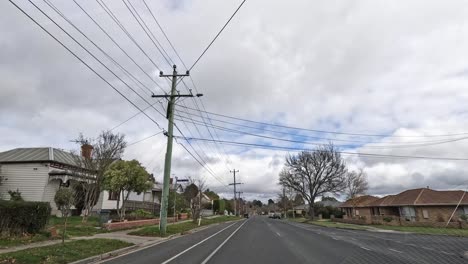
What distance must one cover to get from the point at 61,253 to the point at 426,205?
4401 cm

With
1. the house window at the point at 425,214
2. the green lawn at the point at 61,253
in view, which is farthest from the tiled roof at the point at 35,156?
the house window at the point at 425,214

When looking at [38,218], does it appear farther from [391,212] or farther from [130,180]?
[391,212]

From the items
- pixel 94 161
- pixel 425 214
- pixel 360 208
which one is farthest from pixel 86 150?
pixel 360 208

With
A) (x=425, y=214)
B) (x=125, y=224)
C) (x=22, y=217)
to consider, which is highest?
(x=425, y=214)

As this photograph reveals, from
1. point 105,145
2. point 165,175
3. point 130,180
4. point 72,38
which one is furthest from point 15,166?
point 72,38

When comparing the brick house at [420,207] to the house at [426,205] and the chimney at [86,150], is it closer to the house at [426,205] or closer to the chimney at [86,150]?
the house at [426,205]

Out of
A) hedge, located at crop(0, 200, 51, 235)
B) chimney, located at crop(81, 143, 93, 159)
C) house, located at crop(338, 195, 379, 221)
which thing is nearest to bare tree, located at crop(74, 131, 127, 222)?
chimney, located at crop(81, 143, 93, 159)

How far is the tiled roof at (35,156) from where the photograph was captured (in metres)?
31.8

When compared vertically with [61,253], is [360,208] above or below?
above

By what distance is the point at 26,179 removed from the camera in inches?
1235

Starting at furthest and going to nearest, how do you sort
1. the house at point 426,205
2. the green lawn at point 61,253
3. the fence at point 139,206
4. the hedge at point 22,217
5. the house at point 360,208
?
1. the house at point 360,208
2. the fence at point 139,206
3. the house at point 426,205
4. the hedge at point 22,217
5. the green lawn at point 61,253

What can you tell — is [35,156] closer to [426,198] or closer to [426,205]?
[426,205]

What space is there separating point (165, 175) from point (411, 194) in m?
40.0

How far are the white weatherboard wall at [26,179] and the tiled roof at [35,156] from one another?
50 cm
